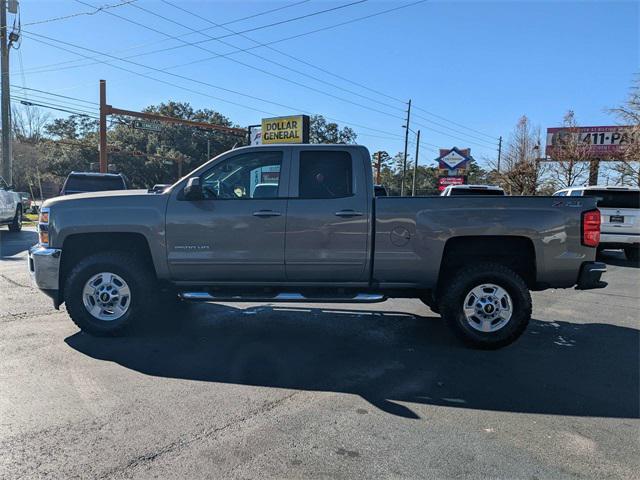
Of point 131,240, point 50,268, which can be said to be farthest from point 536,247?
point 50,268

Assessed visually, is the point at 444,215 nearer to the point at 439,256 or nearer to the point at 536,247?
the point at 439,256

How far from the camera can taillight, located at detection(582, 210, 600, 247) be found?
5.15 metres

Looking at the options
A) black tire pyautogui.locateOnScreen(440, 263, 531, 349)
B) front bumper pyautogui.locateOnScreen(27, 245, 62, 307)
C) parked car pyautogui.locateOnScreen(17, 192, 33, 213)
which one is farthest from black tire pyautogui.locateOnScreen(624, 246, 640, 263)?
parked car pyautogui.locateOnScreen(17, 192, 33, 213)

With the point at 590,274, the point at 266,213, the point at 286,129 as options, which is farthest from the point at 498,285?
the point at 286,129

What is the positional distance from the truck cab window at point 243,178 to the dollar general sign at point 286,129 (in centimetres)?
1629

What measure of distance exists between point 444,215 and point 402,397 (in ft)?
6.74

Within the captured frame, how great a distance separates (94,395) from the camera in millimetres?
3939

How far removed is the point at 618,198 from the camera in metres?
12.5

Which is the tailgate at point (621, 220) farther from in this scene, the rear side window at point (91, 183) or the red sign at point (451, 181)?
the red sign at point (451, 181)

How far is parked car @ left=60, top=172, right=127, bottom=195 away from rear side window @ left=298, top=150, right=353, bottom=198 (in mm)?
10019

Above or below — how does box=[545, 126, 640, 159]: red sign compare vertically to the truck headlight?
above

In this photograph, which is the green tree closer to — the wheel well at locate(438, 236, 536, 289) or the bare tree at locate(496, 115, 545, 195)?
the bare tree at locate(496, 115, 545, 195)

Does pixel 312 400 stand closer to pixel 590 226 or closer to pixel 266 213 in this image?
pixel 266 213

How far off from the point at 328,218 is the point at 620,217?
10.4m
